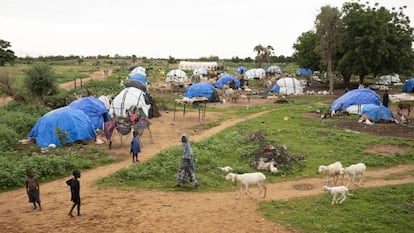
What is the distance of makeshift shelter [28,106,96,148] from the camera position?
55.6 feet

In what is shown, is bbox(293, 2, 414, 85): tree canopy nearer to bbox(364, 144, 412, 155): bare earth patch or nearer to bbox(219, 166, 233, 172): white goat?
bbox(364, 144, 412, 155): bare earth patch

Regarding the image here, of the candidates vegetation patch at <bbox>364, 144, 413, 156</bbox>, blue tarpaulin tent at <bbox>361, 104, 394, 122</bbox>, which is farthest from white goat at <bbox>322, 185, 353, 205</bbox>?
blue tarpaulin tent at <bbox>361, 104, 394, 122</bbox>

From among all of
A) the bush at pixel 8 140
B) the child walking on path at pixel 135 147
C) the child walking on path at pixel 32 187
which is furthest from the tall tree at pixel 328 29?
the child walking on path at pixel 32 187

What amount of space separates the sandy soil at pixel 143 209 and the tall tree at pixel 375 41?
86.5 ft

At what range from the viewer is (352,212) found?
32.7 ft

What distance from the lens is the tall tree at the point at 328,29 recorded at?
3794 centimetres

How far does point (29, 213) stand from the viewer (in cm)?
1014

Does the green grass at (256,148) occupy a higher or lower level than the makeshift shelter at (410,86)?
lower

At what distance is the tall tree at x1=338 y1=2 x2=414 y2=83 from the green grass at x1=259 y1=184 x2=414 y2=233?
28.7 m

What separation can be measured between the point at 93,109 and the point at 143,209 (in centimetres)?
1157

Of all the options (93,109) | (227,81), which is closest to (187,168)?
(93,109)

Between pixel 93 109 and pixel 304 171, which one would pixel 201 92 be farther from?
pixel 304 171

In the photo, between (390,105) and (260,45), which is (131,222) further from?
(260,45)

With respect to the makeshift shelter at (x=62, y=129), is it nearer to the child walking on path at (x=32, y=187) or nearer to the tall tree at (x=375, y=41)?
the child walking on path at (x=32, y=187)
